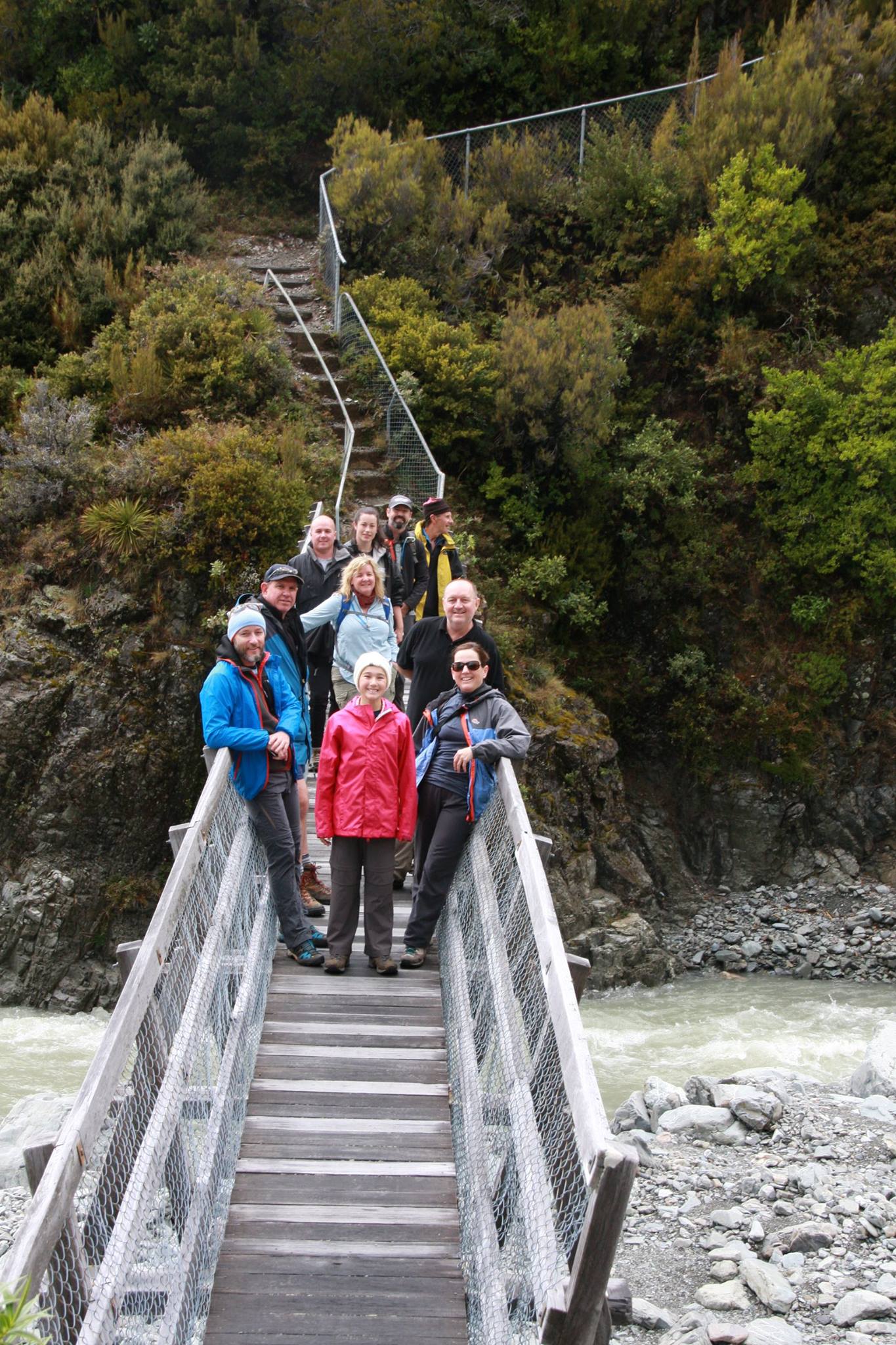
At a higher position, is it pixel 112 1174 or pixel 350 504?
pixel 350 504

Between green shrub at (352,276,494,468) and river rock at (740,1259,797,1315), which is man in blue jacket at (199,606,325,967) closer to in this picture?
river rock at (740,1259,797,1315)

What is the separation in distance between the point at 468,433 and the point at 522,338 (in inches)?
65.9

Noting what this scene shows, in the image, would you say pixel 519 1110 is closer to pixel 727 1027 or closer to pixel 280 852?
pixel 280 852

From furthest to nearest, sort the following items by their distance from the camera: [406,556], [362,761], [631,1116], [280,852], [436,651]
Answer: [406,556]
[631,1116]
[436,651]
[280,852]
[362,761]

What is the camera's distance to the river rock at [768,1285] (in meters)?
5.55

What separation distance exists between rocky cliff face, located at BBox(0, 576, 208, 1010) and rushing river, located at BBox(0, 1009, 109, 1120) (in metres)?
0.73

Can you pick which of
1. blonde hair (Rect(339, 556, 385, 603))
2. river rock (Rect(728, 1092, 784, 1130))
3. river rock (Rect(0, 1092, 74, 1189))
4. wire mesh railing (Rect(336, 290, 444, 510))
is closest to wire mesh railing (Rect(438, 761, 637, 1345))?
blonde hair (Rect(339, 556, 385, 603))

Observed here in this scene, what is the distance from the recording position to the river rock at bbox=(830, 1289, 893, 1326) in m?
5.40

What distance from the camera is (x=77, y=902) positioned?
38.2 ft

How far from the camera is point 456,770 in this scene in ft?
18.5

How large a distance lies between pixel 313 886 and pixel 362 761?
1.55 m

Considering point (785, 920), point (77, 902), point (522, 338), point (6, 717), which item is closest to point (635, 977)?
point (785, 920)

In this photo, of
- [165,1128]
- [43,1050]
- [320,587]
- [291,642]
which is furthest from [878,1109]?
[43,1050]

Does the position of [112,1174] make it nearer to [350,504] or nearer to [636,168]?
[350,504]
